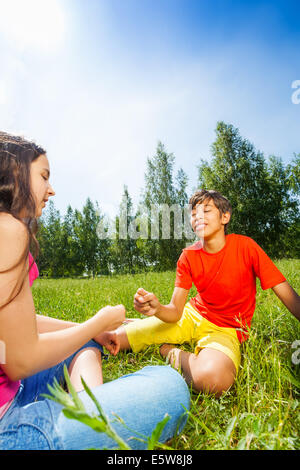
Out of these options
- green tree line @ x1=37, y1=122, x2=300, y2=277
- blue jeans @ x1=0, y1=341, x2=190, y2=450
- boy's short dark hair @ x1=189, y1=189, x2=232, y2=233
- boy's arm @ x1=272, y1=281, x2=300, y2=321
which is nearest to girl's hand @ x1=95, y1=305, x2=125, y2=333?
blue jeans @ x1=0, y1=341, x2=190, y2=450

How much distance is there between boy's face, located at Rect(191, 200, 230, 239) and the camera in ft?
8.69

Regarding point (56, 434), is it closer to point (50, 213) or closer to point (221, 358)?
point (221, 358)

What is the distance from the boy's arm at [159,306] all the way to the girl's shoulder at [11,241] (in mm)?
1138

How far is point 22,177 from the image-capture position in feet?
4.69

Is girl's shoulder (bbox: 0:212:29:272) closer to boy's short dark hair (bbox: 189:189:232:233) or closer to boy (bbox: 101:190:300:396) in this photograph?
boy (bbox: 101:190:300:396)

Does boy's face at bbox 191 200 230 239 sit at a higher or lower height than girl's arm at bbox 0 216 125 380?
higher

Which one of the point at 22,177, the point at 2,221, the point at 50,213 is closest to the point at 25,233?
the point at 2,221

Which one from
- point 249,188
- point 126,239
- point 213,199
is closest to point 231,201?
point 249,188

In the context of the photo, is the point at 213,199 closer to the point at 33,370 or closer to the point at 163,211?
the point at 33,370

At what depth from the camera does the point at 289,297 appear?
2.21m

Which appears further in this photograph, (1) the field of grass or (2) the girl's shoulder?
(1) the field of grass

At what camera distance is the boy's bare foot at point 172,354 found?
85.0 inches

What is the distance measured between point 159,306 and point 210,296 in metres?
0.57

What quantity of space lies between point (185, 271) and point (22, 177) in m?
1.72
